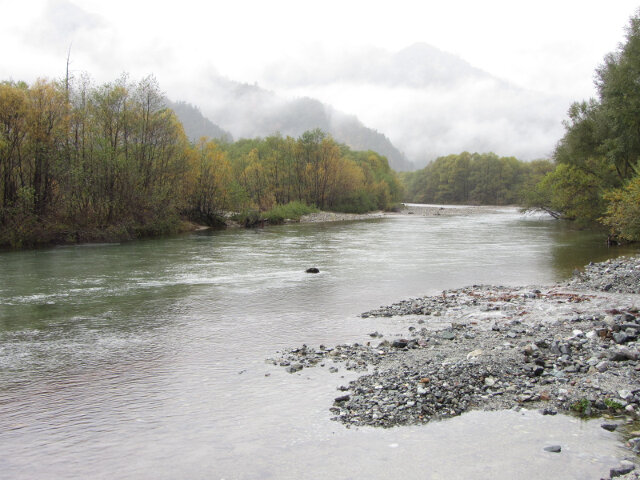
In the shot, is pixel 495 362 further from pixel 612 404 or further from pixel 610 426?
pixel 610 426

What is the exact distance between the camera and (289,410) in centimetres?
947

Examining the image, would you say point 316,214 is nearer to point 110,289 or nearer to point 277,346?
point 110,289

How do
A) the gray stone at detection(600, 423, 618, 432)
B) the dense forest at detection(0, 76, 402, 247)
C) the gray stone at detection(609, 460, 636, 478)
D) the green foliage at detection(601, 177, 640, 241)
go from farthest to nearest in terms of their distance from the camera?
the dense forest at detection(0, 76, 402, 247)
the green foliage at detection(601, 177, 640, 241)
the gray stone at detection(600, 423, 618, 432)
the gray stone at detection(609, 460, 636, 478)

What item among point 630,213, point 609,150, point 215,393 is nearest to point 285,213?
point 609,150

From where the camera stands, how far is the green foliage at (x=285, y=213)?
76231 mm

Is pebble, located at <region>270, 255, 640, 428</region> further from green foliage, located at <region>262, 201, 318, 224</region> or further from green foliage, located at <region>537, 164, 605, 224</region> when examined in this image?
green foliage, located at <region>262, 201, 318, 224</region>

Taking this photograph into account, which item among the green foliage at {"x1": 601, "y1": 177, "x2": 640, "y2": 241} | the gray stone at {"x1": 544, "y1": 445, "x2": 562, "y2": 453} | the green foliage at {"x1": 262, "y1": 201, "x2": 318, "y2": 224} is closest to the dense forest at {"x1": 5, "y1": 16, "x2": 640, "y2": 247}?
the green foliage at {"x1": 601, "y1": 177, "x2": 640, "y2": 241}

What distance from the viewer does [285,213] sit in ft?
266

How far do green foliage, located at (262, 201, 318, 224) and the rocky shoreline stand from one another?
59574 millimetres

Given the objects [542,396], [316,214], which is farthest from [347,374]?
[316,214]

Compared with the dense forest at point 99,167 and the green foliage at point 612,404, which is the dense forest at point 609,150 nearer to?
the green foliage at point 612,404

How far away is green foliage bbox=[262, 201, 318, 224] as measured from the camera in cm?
7623

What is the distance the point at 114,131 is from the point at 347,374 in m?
49.4

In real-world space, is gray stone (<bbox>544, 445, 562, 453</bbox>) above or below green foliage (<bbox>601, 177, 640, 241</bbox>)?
below
